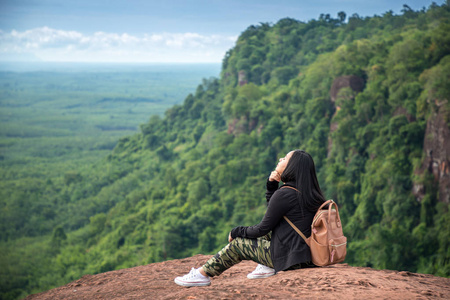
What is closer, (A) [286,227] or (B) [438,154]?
(A) [286,227]

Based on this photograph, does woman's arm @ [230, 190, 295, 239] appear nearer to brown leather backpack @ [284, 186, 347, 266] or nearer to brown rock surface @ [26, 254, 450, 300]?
brown leather backpack @ [284, 186, 347, 266]

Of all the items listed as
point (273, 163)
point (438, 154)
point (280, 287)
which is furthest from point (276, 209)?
point (273, 163)

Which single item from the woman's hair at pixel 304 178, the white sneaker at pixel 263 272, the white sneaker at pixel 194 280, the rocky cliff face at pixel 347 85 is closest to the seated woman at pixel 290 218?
the woman's hair at pixel 304 178

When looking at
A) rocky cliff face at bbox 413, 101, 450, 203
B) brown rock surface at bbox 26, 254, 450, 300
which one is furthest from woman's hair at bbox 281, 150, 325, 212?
rocky cliff face at bbox 413, 101, 450, 203

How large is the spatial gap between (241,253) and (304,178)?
1089mm

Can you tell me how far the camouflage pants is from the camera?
470cm

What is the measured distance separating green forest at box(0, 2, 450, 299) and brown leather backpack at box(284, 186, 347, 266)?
15071 mm

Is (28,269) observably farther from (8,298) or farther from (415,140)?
(415,140)

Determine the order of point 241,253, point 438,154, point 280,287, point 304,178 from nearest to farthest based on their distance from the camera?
point 304,178 → point 280,287 → point 241,253 → point 438,154

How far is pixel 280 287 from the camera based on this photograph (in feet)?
15.3

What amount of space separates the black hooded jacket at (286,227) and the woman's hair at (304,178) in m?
0.06

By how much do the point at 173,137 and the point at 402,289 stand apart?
51.5 meters

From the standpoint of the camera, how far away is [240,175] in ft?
121

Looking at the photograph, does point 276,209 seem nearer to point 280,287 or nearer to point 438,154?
point 280,287
